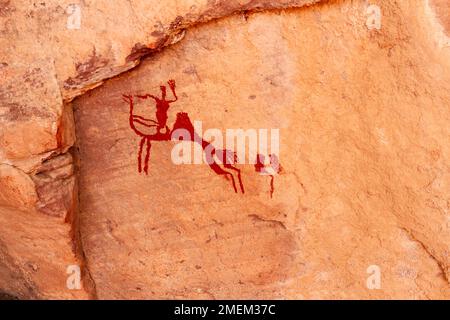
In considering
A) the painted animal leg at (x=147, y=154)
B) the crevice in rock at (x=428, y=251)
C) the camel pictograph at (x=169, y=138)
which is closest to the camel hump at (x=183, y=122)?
the camel pictograph at (x=169, y=138)

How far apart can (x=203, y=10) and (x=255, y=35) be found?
7.7 inches

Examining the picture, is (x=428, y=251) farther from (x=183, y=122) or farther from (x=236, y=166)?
(x=183, y=122)

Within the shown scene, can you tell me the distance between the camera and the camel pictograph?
2.28 meters

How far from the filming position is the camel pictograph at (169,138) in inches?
89.8

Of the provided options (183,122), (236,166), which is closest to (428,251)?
(236,166)

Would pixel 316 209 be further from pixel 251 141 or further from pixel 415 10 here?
pixel 415 10

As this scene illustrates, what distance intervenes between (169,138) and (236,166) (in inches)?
10.0

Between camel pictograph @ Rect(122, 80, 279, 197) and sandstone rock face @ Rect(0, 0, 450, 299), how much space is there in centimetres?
2

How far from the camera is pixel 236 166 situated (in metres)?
2.35

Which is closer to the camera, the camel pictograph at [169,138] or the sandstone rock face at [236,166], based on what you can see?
the sandstone rock face at [236,166]

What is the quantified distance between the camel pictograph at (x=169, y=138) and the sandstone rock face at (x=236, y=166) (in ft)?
0.06

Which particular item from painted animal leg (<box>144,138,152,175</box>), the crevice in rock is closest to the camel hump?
painted animal leg (<box>144,138,152,175</box>)

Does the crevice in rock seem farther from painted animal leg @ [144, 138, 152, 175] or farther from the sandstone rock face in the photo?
painted animal leg @ [144, 138, 152, 175]

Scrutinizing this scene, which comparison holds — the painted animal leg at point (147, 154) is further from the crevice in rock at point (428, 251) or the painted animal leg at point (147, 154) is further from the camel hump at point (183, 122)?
the crevice in rock at point (428, 251)
